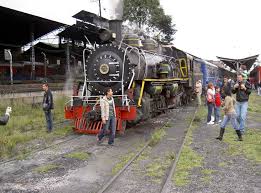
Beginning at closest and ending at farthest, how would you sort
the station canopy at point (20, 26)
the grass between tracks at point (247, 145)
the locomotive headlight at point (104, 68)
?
the grass between tracks at point (247, 145) < the locomotive headlight at point (104, 68) < the station canopy at point (20, 26)

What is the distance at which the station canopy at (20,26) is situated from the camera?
871 inches

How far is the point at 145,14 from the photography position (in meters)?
46.3

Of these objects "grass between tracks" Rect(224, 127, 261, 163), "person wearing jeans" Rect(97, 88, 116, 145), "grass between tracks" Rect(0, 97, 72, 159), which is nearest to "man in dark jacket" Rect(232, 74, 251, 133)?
"grass between tracks" Rect(224, 127, 261, 163)

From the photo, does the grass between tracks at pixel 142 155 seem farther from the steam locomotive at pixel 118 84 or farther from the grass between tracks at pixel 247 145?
the grass between tracks at pixel 247 145

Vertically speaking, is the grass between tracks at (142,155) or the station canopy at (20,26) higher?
the station canopy at (20,26)

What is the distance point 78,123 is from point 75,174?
14.1 ft

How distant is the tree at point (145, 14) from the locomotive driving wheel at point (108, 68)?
34752 millimetres

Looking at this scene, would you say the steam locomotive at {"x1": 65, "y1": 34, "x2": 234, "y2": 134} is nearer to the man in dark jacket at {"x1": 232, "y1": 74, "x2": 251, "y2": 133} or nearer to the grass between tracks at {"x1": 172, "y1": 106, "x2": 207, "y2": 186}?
the grass between tracks at {"x1": 172, "y1": 106, "x2": 207, "y2": 186}

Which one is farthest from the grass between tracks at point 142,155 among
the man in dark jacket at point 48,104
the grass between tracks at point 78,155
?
the man in dark jacket at point 48,104

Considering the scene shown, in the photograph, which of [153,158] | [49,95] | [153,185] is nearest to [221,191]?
[153,185]

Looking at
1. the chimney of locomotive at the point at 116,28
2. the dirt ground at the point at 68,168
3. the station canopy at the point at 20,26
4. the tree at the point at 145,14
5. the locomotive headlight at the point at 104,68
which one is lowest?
the dirt ground at the point at 68,168

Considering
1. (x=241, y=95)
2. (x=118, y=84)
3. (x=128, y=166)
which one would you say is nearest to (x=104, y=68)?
(x=118, y=84)

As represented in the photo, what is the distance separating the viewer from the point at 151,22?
155 ft

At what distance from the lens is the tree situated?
1772 inches
